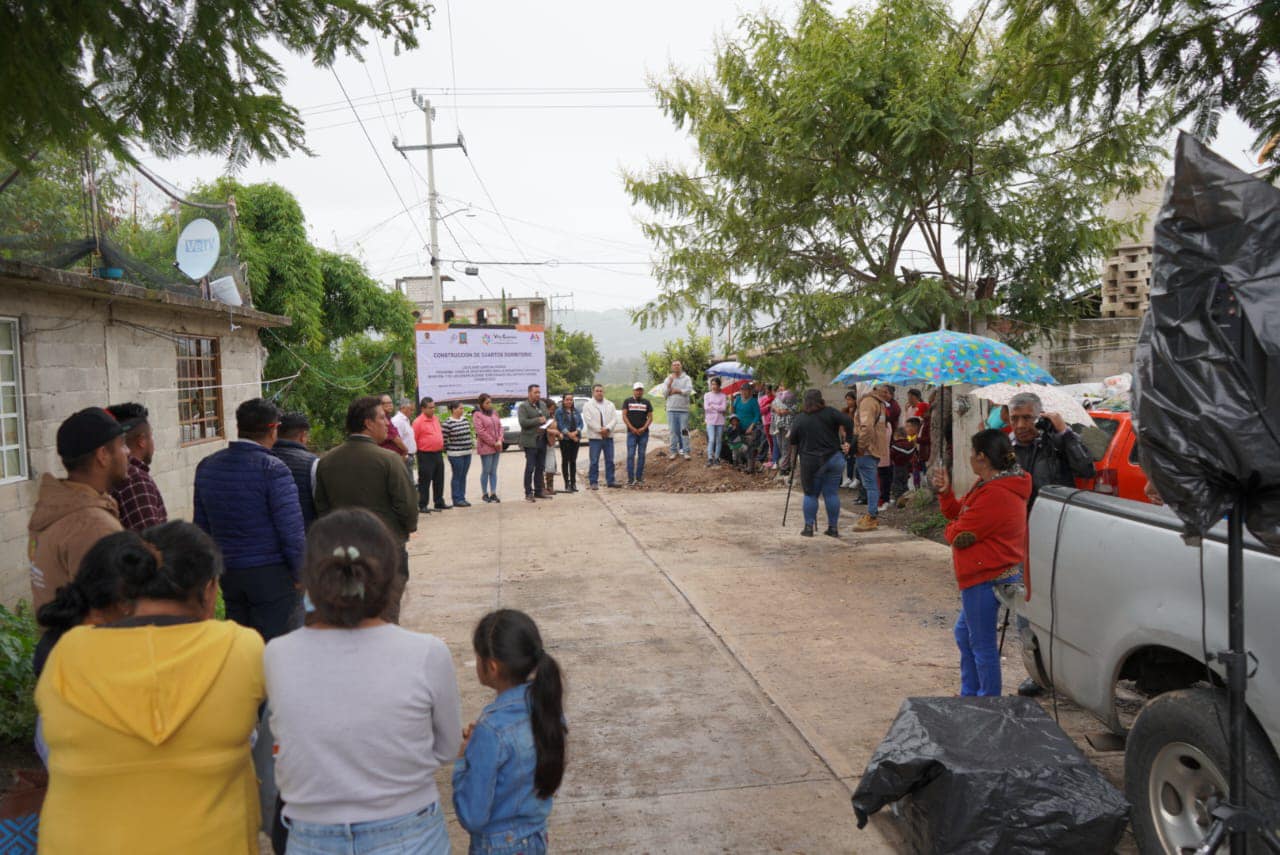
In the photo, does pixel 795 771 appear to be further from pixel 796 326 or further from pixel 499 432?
pixel 499 432

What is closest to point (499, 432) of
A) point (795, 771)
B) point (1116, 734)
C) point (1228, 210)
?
point (795, 771)

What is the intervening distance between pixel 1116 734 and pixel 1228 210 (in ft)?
7.68

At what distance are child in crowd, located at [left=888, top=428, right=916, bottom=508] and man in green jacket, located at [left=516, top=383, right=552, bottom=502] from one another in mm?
5525

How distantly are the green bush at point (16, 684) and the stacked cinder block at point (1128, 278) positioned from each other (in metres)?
13.2

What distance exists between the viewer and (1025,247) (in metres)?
12.0

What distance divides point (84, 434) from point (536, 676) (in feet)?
6.95

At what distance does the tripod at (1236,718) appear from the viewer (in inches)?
106

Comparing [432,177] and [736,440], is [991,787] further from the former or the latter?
[432,177]

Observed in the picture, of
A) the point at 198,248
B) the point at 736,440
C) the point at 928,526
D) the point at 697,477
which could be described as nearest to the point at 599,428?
the point at 697,477

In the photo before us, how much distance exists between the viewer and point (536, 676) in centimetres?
267

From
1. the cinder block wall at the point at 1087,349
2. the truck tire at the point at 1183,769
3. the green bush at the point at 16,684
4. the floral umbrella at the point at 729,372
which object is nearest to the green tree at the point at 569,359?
the floral umbrella at the point at 729,372


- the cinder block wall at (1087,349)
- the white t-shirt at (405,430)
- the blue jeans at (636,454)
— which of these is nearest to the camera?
the cinder block wall at (1087,349)

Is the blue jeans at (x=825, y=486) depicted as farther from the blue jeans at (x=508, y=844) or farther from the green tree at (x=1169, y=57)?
the blue jeans at (x=508, y=844)

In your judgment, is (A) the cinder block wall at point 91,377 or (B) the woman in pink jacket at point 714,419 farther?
(B) the woman in pink jacket at point 714,419
